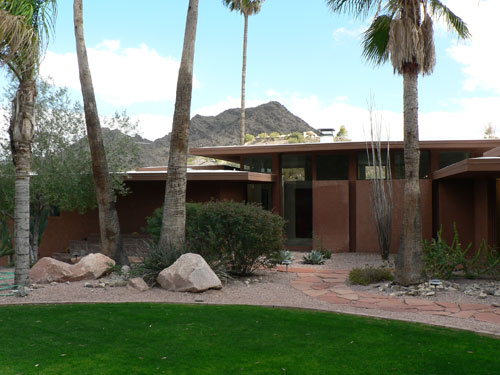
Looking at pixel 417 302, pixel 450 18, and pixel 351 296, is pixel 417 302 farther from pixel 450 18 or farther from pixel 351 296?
pixel 450 18

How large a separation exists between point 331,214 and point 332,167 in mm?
1715

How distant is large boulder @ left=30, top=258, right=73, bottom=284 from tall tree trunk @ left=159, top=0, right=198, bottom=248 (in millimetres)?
2102

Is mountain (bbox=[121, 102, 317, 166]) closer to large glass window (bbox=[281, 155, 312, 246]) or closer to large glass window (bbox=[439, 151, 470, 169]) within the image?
large glass window (bbox=[281, 155, 312, 246])

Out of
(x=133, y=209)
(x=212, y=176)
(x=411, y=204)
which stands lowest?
(x=133, y=209)

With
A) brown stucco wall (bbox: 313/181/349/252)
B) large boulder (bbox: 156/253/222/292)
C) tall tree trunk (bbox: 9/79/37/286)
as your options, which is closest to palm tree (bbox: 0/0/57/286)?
tall tree trunk (bbox: 9/79/37/286)

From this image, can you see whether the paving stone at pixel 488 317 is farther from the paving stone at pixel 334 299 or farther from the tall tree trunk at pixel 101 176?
the tall tree trunk at pixel 101 176

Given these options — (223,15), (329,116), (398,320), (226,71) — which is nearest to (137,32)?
(223,15)

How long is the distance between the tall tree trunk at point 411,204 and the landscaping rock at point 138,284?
496 centimetres

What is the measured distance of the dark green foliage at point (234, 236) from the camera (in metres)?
10.3

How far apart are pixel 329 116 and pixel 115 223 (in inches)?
1593

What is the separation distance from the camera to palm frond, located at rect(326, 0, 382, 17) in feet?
33.0

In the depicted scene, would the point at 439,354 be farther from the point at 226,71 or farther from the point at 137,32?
the point at 226,71

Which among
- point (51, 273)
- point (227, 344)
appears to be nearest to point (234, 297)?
point (227, 344)

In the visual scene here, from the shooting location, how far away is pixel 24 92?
9234 millimetres
